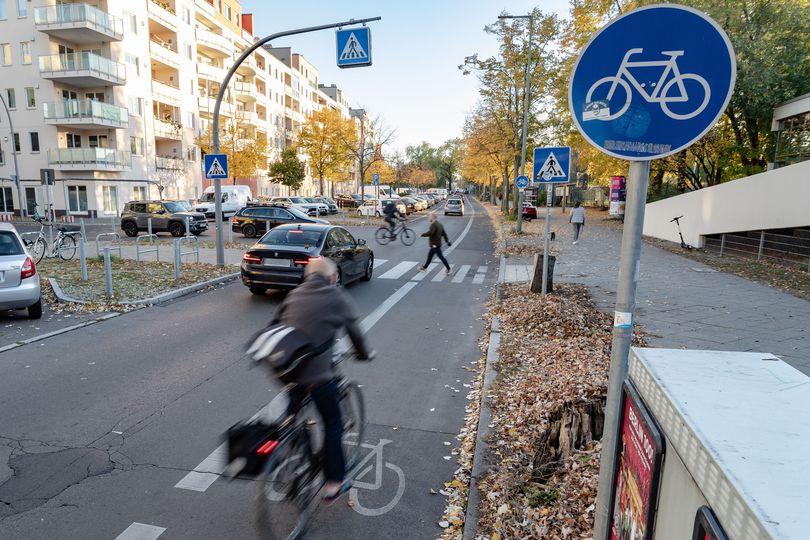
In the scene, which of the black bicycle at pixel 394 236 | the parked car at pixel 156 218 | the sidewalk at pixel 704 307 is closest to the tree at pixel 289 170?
the parked car at pixel 156 218

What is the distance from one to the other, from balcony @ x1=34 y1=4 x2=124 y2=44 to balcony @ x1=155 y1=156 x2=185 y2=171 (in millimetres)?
9830

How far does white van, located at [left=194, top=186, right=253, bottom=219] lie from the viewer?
36.4 metres

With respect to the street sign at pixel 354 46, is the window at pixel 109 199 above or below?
below

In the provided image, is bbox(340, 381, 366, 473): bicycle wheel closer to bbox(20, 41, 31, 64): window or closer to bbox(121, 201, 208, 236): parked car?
bbox(121, 201, 208, 236): parked car

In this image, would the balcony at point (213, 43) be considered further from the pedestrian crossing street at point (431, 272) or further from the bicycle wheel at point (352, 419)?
the bicycle wheel at point (352, 419)

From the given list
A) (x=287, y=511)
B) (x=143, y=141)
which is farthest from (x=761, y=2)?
(x=143, y=141)

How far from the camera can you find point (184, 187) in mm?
46250

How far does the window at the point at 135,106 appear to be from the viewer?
126 feet

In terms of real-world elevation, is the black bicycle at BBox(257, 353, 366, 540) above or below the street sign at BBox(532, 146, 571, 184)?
below

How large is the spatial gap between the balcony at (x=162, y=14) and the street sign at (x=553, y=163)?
40.8 metres

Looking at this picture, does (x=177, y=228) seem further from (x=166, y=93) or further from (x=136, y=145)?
(x=166, y=93)

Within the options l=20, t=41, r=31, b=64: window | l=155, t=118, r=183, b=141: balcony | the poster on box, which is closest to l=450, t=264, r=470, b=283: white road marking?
the poster on box

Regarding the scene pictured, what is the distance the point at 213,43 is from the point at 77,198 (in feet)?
71.9

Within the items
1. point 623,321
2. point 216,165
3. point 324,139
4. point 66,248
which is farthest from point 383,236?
point 324,139
